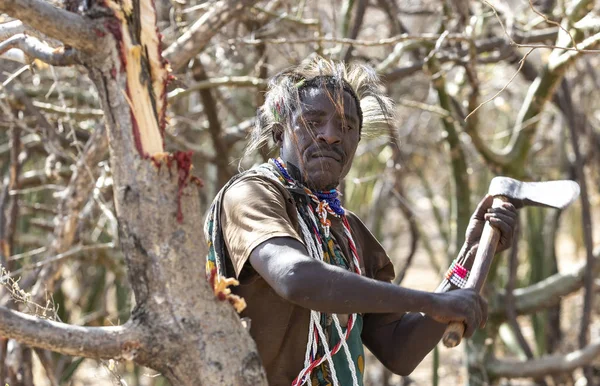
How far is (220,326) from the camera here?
1.62 metres

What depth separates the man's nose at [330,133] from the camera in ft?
7.36

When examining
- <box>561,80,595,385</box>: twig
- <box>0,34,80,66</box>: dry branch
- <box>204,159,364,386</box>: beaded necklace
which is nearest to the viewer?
<box>0,34,80,66</box>: dry branch

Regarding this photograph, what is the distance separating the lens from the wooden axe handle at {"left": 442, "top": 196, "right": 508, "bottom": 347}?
5.98ft

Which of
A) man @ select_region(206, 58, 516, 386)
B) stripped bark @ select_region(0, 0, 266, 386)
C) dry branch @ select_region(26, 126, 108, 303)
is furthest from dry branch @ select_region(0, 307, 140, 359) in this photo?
dry branch @ select_region(26, 126, 108, 303)

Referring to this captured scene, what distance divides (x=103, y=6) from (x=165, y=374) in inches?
28.4

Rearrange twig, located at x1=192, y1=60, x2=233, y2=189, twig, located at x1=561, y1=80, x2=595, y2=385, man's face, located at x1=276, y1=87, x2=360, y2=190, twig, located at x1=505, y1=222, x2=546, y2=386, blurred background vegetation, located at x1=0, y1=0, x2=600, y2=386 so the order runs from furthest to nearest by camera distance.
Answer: twig, located at x1=505, y1=222, x2=546, y2=386
twig, located at x1=561, y1=80, x2=595, y2=385
twig, located at x1=192, y1=60, x2=233, y2=189
blurred background vegetation, located at x1=0, y1=0, x2=600, y2=386
man's face, located at x1=276, y1=87, x2=360, y2=190

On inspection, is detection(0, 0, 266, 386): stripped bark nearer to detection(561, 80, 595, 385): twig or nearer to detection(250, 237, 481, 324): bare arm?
detection(250, 237, 481, 324): bare arm

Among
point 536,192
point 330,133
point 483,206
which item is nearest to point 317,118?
point 330,133

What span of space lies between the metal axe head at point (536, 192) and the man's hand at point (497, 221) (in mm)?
32

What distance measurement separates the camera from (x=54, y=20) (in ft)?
5.12

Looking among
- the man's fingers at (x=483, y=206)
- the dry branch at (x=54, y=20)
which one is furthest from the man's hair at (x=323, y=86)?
the dry branch at (x=54, y=20)

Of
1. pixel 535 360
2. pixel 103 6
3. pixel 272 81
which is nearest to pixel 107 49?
pixel 103 6

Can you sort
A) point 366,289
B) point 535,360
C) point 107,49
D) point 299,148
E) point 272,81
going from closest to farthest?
point 107,49 → point 366,289 → point 299,148 → point 272,81 → point 535,360

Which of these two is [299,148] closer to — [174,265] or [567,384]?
[174,265]
